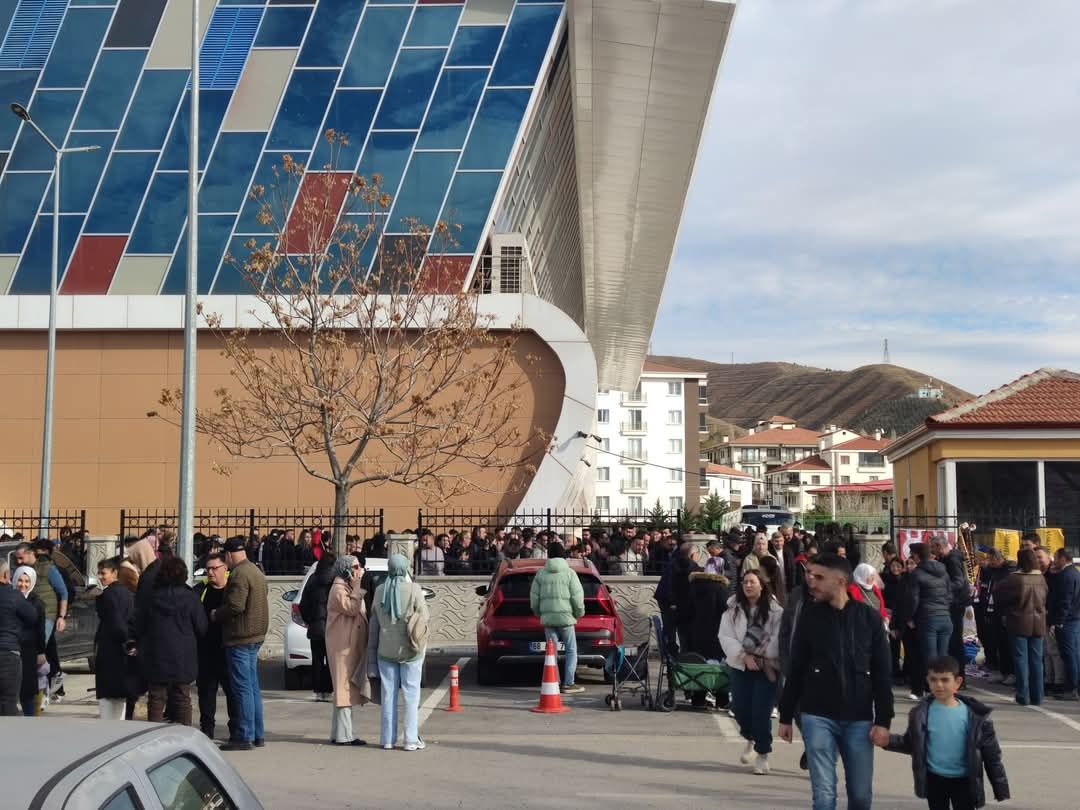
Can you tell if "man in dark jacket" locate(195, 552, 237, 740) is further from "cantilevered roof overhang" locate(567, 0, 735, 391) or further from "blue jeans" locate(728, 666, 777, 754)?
"cantilevered roof overhang" locate(567, 0, 735, 391)

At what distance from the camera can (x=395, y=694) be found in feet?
38.1

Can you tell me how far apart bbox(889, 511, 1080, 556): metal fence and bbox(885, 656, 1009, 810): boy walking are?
14.4 m

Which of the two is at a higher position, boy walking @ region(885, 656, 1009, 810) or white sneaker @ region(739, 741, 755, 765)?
boy walking @ region(885, 656, 1009, 810)

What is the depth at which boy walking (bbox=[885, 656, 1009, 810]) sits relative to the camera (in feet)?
20.6

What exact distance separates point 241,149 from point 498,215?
614 cm

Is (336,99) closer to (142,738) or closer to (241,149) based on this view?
(241,149)

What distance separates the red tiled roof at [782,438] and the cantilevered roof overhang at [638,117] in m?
133

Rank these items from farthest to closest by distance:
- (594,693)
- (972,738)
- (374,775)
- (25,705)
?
1. (594,693)
2. (25,705)
3. (374,775)
4. (972,738)

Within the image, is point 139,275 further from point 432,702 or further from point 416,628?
point 416,628

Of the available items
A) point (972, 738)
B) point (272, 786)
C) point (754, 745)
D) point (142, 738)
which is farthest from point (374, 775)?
point (142, 738)

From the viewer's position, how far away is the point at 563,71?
3116cm

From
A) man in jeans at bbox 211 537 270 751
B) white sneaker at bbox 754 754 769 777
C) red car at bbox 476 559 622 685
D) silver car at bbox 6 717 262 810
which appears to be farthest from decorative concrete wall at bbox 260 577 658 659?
silver car at bbox 6 717 262 810

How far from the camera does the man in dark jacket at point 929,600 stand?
13.9 m

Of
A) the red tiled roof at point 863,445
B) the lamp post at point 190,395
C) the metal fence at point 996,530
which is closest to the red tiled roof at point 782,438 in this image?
the red tiled roof at point 863,445
